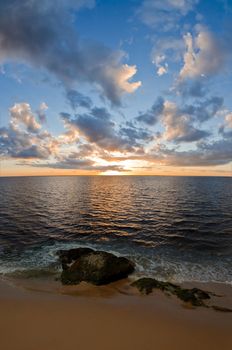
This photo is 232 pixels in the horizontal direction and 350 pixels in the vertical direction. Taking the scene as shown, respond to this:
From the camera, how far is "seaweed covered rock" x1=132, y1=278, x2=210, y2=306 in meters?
12.9

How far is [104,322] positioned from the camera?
1074 cm

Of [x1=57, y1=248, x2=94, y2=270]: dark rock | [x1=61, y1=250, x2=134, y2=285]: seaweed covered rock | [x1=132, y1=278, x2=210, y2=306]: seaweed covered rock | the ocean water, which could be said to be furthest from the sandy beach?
[x1=57, y1=248, x2=94, y2=270]: dark rock

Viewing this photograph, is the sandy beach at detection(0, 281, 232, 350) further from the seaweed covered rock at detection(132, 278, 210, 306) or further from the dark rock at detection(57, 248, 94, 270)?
the dark rock at detection(57, 248, 94, 270)

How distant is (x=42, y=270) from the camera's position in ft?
57.0

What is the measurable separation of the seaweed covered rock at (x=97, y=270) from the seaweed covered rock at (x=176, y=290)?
1668mm

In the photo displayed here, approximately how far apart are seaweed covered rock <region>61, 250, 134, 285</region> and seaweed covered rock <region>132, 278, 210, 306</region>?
1.67m

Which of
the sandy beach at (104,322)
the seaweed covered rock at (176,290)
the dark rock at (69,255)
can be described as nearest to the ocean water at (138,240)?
the dark rock at (69,255)

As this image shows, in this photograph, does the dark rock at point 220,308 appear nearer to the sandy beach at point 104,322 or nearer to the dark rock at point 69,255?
the sandy beach at point 104,322

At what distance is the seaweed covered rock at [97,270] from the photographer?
15.1 m

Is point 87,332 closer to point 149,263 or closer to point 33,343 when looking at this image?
point 33,343

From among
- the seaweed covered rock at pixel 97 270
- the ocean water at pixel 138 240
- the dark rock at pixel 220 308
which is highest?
the seaweed covered rock at pixel 97 270

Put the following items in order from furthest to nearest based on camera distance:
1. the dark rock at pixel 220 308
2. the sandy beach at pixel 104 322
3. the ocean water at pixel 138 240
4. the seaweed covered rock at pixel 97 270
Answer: the ocean water at pixel 138 240
the seaweed covered rock at pixel 97 270
the dark rock at pixel 220 308
the sandy beach at pixel 104 322

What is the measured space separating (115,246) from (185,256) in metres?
7.39

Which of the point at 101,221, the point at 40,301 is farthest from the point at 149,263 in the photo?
the point at 101,221
